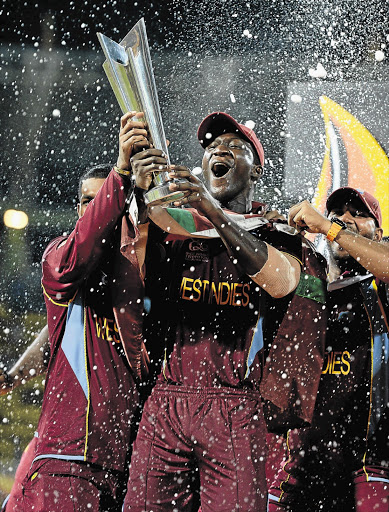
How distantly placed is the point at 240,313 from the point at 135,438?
65cm

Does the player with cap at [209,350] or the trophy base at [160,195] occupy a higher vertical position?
the trophy base at [160,195]

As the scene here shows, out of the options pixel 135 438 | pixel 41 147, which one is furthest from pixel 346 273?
pixel 41 147

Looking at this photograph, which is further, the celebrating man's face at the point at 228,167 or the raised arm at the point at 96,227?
the celebrating man's face at the point at 228,167

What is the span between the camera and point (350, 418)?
130 inches

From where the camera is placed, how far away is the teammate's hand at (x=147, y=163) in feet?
7.78

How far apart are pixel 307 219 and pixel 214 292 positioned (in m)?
0.60

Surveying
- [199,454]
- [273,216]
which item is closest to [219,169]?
Result: [273,216]

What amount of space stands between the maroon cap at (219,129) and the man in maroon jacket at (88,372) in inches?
32.5

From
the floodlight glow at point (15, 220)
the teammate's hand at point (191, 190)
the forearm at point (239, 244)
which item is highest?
the floodlight glow at point (15, 220)

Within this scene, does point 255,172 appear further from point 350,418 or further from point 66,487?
point 66,487

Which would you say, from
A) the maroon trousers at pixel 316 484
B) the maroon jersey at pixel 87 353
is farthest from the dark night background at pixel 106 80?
the maroon jersey at pixel 87 353

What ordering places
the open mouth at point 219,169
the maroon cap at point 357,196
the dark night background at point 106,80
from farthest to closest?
the dark night background at point 106,80 < the maroon cap at point 357,196 < the open mouth at point 219,169

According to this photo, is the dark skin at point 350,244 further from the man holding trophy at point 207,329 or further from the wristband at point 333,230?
the man holding trophy at point 207,329

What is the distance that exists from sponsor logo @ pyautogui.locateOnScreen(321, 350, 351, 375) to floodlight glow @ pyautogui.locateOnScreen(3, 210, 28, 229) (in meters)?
5.24
